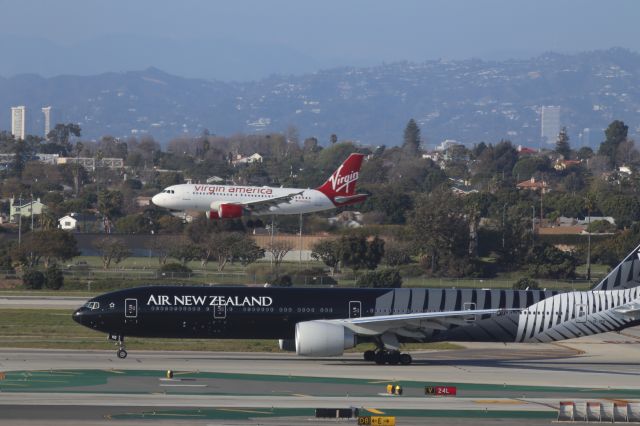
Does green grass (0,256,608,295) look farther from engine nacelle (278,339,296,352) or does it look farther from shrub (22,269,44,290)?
engine nacelle (278,339,296,352)

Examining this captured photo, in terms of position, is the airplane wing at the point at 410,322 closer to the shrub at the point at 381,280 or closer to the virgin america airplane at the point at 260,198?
the shrub at the point at 381,280

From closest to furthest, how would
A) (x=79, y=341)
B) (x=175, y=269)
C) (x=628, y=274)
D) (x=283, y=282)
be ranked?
(x=628, y=274)
(x=79, y=341)
(x=283, y=282)
(x=175, y=269)

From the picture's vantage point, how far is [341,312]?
4581 centimetres

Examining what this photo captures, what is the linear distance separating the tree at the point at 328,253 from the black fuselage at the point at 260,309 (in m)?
42.3

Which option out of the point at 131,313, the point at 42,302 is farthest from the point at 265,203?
the point at 131,313

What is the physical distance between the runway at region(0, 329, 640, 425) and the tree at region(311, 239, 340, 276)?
3945cm

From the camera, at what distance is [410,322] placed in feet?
146

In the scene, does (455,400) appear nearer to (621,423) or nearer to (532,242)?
(621,423)

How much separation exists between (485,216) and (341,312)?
9566 centimetres

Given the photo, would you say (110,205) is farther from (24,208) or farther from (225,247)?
(225,247)

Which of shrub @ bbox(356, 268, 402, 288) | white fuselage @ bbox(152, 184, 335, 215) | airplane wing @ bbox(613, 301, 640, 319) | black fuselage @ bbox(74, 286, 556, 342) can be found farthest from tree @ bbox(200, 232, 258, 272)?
airplane wing @ bbox(613, 301, 640, 319)

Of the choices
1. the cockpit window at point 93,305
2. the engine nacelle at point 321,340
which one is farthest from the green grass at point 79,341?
the engine nacelle at point 321,340

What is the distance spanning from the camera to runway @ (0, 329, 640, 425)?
32.6 m

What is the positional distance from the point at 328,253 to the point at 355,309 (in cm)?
4667
